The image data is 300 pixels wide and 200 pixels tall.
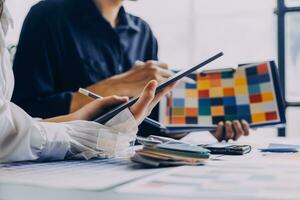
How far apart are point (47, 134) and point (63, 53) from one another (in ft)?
3.10

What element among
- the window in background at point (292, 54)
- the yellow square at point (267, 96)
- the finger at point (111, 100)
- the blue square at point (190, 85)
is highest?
the window in background at point (292, 54)

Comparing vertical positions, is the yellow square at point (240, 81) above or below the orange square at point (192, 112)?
above

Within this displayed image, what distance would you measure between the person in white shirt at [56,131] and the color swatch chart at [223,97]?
1.57 feet

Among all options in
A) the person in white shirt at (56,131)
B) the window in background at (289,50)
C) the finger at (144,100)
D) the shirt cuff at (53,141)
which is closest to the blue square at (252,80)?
the person in white shirt at (56,131)

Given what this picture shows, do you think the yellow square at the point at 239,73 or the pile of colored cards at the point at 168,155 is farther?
the yellow square at the point at 239,73

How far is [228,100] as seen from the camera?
155cm

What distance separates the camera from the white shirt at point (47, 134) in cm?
84

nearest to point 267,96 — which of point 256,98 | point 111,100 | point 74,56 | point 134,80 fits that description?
point 256,98

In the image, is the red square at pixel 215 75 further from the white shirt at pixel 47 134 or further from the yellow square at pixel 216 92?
the white shirt at pixel 47 134

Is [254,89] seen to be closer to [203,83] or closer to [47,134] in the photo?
[203,83]

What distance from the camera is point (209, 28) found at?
9.47ft

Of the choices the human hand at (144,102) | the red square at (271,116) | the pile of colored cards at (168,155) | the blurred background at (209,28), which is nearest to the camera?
the pile of colored cards at (168,155)

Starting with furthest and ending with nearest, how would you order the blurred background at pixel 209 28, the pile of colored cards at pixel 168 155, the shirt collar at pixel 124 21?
the blurred background at pixel 209 28 → the shirt collar at pixel 124 21 → the pile of colored cards at pixel 168 155

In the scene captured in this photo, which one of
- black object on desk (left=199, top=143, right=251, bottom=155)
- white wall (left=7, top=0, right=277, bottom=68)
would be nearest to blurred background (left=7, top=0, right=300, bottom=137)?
white wall (left=7, top=0, right=277, bottom=68)
